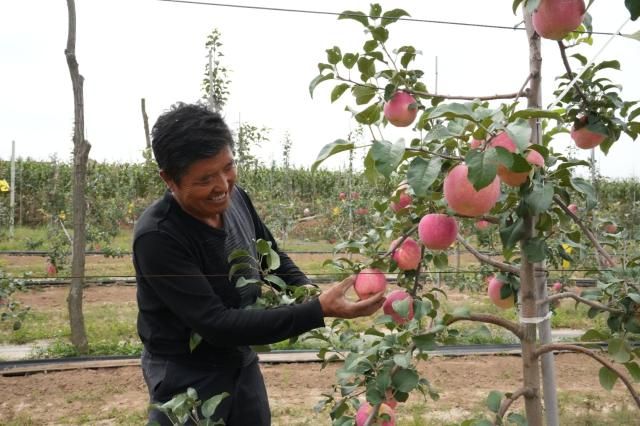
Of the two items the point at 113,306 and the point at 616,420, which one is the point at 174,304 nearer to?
the point at 616,420

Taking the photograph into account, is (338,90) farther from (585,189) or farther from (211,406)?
(211,406)

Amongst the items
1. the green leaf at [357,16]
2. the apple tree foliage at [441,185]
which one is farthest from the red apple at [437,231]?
the green leaf at [357,16]

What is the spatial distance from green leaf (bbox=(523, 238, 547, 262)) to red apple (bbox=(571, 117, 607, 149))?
0.29 m

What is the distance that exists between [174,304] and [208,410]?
0.27 metres

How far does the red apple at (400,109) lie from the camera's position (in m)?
1.26

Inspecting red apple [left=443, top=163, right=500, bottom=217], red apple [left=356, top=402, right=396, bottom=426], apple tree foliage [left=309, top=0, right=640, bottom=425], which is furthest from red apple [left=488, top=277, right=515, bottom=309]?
red apple [left=443, top=163, right=500, bottom=217]

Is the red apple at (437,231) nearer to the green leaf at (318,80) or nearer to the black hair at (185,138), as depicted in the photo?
the green leaf at (318,80)

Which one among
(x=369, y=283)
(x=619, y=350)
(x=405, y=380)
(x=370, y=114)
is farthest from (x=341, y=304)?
(x=619, y=350)

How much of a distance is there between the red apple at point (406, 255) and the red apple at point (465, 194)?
395 millimetres

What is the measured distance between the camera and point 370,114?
1.30m

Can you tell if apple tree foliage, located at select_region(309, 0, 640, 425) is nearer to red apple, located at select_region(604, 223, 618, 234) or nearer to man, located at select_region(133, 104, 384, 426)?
man, located at select_region(133, 104, 384, 426)

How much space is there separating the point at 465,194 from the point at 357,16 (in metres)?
0.51

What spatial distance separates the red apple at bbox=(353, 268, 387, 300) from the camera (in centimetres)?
125

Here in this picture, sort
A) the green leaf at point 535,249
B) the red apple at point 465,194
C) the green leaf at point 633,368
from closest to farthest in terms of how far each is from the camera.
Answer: the red apple at point 465,194 < the green leaf at point 535,249 < the green leaf at point 633,368
